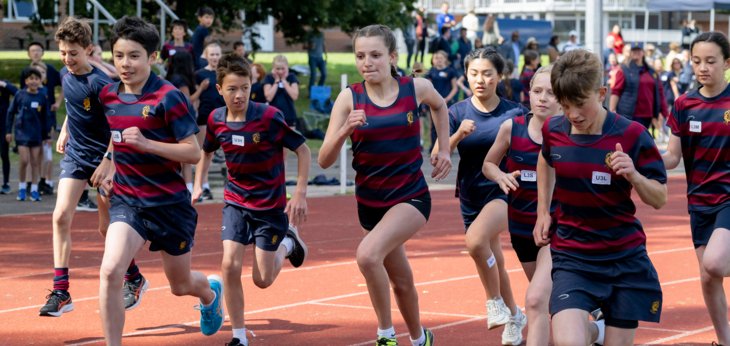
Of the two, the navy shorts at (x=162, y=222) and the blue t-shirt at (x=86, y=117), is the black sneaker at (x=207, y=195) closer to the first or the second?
the blue t-shirt at (x=86, y=117)

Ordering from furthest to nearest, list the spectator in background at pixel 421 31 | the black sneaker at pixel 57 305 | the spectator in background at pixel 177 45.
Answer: the spectator in background at pixel 421 31, the spectator in background at pixel 177 45, the black sneaker at pixel 57 305

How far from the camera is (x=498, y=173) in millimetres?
7031

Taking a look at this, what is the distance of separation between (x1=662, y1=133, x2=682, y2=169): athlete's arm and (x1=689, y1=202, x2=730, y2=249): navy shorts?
377 millimetres

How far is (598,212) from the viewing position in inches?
228

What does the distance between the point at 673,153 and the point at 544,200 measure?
147 centimetres

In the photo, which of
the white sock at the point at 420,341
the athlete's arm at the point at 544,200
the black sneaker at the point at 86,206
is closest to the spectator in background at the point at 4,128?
the black sneaker at the point at 86,206

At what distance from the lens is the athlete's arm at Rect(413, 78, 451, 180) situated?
745 centimetres

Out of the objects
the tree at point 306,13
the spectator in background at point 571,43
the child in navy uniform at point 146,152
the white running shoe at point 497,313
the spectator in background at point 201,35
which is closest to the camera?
the child in navy uniform at point 146,152

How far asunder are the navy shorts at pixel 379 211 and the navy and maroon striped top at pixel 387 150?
0.03 metres

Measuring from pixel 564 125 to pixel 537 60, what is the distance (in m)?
15.9

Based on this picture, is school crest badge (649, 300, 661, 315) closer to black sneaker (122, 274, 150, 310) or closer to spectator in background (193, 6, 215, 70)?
black sneaker (122, 274, 150, 310)

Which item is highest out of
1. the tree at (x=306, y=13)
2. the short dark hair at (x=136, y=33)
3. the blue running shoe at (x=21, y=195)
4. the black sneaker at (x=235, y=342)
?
the tree at (x=306, y=13)

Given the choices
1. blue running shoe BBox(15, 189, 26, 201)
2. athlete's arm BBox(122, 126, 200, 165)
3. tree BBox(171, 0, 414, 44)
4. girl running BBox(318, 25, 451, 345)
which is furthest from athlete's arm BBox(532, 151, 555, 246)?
tree BBox(171, 0, 414, 44)

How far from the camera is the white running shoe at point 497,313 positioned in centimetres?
794
